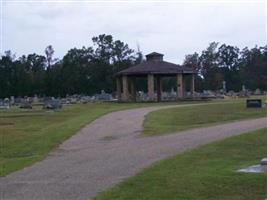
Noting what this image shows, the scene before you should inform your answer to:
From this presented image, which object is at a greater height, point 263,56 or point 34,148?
point 263,56

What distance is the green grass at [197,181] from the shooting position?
873cm

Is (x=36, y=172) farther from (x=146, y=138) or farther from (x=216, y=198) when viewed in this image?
(x=146, y=138)

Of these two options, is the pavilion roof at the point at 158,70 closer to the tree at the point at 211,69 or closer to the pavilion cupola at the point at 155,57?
the pavilion cupola at the point at 155,57

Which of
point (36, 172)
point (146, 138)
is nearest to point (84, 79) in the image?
point (146, 138)

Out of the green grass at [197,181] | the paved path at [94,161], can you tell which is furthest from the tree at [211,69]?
the green grass at [197,181]

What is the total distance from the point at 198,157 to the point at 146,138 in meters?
6.13

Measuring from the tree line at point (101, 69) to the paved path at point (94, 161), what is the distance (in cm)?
8457

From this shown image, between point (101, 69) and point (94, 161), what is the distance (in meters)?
101

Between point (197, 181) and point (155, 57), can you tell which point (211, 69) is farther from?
point (197, 181)

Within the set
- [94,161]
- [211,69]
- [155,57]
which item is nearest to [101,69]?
[211,69]

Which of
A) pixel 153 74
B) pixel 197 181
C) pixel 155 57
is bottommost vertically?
pixel 197 181

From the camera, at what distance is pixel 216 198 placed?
27.7 feet

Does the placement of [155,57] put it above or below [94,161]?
above

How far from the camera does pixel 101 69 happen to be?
11438 cm
